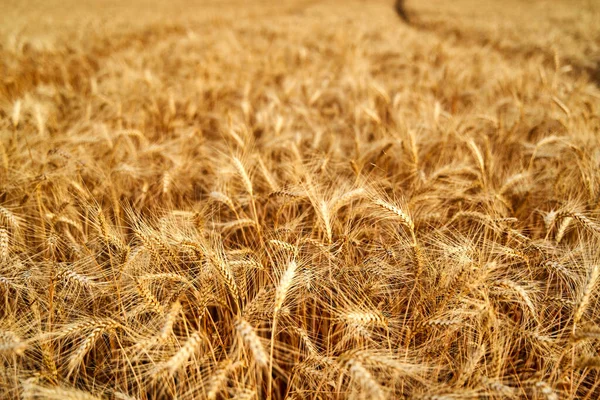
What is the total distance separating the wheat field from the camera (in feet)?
3.35

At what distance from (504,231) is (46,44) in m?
6.85

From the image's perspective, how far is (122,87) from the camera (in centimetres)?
345

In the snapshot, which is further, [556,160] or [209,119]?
[209,119]

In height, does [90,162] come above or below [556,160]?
above

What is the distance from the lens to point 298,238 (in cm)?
139

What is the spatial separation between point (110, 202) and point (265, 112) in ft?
4.78

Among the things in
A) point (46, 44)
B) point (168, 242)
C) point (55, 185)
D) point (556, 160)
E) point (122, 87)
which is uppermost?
point (46, 44)

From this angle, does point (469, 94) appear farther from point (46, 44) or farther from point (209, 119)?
point (46, 44)

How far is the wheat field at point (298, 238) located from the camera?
40.3 inches

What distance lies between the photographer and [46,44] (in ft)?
17.1

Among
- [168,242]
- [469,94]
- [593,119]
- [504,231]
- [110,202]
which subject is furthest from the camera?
[469,94]

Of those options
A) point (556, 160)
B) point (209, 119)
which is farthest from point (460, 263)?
point (209, 119)

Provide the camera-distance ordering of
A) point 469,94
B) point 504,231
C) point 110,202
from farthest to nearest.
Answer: point 469,94 → point 110,202 → point 504,231

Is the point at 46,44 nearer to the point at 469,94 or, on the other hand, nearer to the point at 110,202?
the point at 110,202
